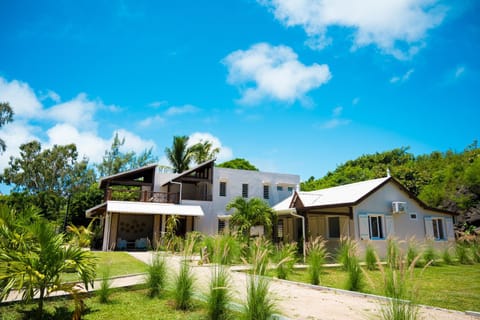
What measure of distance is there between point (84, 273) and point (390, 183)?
19.3m

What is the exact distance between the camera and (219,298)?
5762 millimetres

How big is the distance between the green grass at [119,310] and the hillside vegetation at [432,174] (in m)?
30.0

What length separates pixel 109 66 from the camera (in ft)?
55.3

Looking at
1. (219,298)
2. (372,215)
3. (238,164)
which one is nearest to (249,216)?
(372,215)

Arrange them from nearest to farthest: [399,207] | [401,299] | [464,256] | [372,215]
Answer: [401,299], [464,256], [372,215], [399,207]

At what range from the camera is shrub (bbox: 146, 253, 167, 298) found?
7.85m

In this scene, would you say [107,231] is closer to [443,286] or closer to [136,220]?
[136,220]

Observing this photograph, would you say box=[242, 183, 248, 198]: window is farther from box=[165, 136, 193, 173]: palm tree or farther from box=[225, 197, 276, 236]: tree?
box=[165, 136, 193, 173]: palm tree

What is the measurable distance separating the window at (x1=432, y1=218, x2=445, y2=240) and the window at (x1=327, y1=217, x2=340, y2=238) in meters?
6.42

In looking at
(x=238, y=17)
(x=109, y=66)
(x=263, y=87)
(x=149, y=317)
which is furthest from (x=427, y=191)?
(x=149, y=317)

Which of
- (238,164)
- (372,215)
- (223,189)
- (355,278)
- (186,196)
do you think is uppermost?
(238,164)

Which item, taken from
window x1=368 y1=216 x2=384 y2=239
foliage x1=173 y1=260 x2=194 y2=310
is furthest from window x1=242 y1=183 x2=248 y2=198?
foliage x1=173 y1=260 x2=194 y2=310

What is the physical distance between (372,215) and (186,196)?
18310mm

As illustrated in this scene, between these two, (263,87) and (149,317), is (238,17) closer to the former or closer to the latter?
(263,87)
